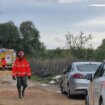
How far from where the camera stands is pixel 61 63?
41531mm

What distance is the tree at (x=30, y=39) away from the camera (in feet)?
292

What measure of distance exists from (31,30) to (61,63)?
50175 mm

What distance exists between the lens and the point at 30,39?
3553 inches

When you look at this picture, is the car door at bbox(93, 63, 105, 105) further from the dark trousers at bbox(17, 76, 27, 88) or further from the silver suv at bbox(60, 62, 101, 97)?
the dark trousers at bbox(17, 76, 27, 88)

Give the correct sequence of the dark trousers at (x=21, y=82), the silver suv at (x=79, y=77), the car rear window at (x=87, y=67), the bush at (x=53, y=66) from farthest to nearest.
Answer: the bush at (x=53, y=66) < the dark trousers at (x=21, y=82) < the car rear window at (x=87, y=67) < the silver suv at (x=79, y=77)

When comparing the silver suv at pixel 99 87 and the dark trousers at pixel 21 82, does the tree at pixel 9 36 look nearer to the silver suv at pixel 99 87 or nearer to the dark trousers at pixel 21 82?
the dark trousers at pixel 21 82

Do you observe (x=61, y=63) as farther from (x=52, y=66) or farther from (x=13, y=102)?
(x=13, y=102)

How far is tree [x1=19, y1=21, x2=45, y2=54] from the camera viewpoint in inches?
3506

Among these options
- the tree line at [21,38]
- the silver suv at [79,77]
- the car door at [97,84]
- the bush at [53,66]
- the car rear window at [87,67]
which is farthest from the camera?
the tree line at [21,38]

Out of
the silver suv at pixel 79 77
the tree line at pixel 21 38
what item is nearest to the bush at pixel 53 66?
the silver suv at pixel 79 77

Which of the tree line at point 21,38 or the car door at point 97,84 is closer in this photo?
the car door at point 97,84

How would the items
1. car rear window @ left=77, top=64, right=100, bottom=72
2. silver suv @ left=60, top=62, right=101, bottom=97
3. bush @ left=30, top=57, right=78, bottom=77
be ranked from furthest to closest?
bush @ left=30, top=57, right=78, bottom=77
car rear window @ left=77, top=64, right=100, bottom=72
silver suv @ left=60, top=62, right=101, bottom=97

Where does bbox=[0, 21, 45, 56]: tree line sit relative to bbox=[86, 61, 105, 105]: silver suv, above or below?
above

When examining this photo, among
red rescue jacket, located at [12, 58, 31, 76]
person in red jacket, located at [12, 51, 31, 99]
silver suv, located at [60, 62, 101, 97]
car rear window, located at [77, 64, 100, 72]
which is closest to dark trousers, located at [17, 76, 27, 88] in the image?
person in red jacket, located at [12, 51, 31, 99]
